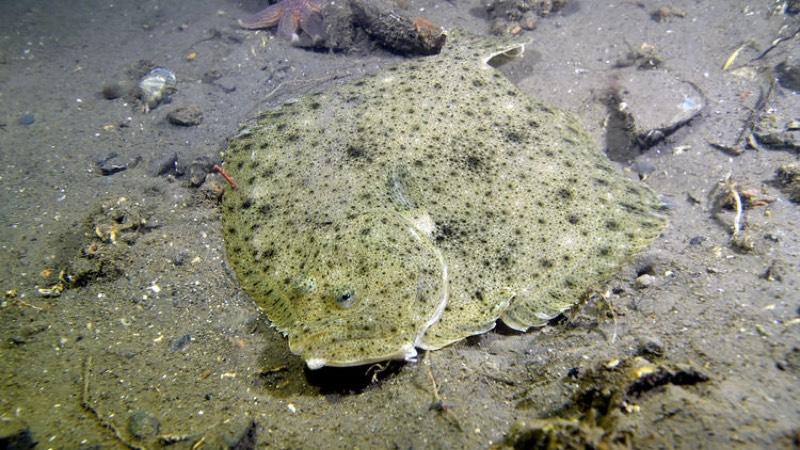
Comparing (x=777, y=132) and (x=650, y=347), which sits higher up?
(x=777, y=132)

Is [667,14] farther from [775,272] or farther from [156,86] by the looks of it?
[156,86]

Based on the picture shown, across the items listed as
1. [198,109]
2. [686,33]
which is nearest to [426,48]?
[198,109]

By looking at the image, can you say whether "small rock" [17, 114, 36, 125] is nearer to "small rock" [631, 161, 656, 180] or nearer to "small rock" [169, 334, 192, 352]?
"small rock" [169, 334, 192, 352]

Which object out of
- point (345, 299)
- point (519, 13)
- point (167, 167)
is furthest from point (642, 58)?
point (167, 167)

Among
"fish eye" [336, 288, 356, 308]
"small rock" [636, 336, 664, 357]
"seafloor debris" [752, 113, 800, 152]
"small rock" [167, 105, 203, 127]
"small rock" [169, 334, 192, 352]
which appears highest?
"seafloor debris" [752, 113, 800, 152]

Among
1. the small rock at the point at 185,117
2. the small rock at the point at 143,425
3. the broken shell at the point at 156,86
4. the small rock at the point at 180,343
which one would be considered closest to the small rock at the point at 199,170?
the small rock at the point at 185,117

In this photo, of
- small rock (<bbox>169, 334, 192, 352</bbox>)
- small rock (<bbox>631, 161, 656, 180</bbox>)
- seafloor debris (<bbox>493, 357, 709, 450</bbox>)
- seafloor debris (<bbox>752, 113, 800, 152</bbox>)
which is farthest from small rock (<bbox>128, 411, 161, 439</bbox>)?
seafloor debris (<bbox>752, 113, 800, 152</bbox>)

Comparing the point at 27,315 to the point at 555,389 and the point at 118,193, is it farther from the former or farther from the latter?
the point at 555,389
